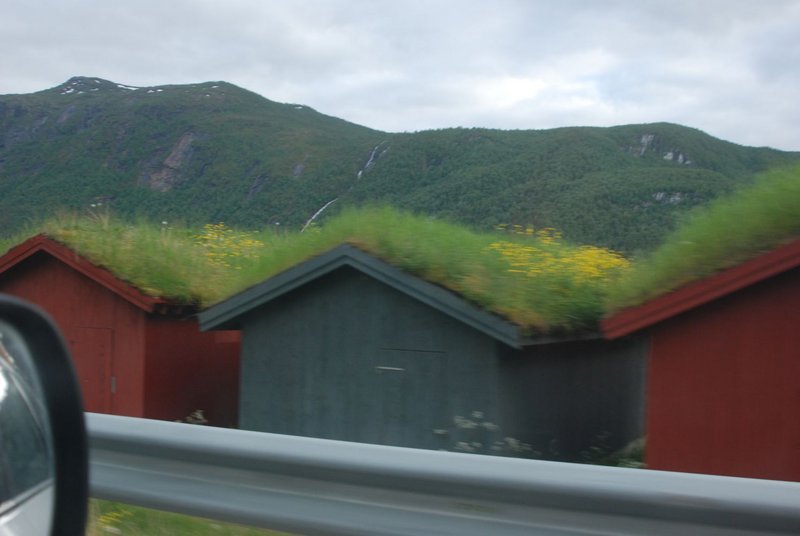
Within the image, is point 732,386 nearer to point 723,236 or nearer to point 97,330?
point 723,236

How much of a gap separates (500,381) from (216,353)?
6.20 meters

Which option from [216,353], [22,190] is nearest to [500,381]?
[216,353]

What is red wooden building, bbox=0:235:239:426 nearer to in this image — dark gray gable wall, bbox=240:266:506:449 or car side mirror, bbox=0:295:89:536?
dark gray gable wall, bbox=240:266:506:449

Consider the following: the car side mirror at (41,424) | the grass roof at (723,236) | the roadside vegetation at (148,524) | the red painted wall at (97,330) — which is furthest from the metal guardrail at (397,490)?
the red painted wall at (97,330)

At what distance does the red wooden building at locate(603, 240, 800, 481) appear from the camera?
9.29 metres

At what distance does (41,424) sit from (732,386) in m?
8.72

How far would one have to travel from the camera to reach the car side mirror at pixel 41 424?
6.94 ft

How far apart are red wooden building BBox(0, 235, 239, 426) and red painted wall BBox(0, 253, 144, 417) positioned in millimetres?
16

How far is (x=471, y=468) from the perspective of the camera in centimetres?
314

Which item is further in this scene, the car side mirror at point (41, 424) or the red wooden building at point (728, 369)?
the red wooden building at point (728, 369)

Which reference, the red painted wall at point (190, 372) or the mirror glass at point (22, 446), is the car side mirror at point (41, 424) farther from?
the red painted wall at point (190, 372)

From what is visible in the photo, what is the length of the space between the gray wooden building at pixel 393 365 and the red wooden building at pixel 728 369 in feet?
5.66

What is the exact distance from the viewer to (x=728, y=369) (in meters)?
9.64

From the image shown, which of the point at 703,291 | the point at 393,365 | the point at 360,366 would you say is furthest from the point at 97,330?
the point at 703,291
